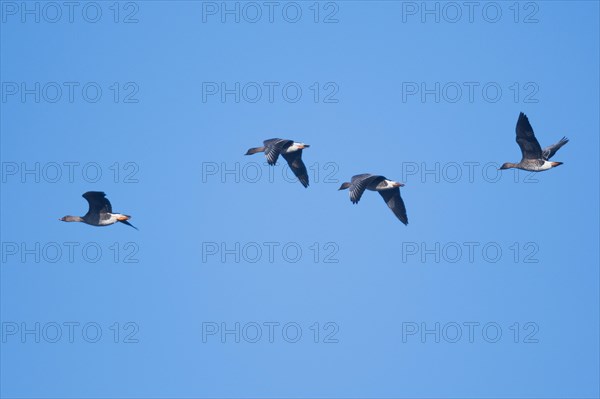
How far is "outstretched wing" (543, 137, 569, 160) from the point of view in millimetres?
52969

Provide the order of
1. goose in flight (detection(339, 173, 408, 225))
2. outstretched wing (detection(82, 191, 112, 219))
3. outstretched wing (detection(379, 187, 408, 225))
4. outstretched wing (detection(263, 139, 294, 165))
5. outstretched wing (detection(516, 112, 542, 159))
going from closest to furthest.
→ outstretched wing (detection(82, 191, 112, 219)) < outstretched wing (detection(263, 139, 294, 165)) < goose in flight (detection(339, 173, 408, 225)) < outstretched wing (detection(516, 112, 542, 159)) < outstretched wing (detection(379, 187, 408, 225))

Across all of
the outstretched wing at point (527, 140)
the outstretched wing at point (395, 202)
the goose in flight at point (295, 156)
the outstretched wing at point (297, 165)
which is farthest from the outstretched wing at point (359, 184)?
the outstretched wing at point (527, 140)

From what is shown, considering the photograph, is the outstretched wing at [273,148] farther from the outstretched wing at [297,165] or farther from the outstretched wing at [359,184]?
the outstretched wing at [359,184]

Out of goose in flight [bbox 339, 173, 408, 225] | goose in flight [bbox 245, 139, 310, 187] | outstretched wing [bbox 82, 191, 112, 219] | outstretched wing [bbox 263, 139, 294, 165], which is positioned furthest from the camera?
goose in flight [bbox 245, 139, 310, 187]

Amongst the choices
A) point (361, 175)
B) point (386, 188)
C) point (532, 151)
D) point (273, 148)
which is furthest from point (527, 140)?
point (273, 148)

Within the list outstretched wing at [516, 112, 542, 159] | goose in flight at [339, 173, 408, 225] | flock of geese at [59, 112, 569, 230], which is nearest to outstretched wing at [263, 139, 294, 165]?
flock of geese at [59, 112, 569, 230]

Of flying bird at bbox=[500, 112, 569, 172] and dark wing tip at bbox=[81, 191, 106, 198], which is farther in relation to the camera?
flying bird at bbox=[500, 112, 569, 172]

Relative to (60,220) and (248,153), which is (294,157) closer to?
(248,153)

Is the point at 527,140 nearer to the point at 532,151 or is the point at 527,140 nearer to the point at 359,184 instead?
the point at 532,151

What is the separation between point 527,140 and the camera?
5150cm

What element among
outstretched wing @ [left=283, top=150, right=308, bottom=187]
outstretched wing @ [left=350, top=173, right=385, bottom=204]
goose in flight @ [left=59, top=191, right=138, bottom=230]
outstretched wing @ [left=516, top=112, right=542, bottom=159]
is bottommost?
goose in flight @ [left=59, top=191, right=138, bottom=230]

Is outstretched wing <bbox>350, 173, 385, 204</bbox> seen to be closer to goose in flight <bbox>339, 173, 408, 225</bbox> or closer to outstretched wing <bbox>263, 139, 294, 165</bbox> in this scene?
goose in flight <bbox>339, 173, 408, 225</bbox>

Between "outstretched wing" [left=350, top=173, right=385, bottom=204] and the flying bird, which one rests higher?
the flying bird

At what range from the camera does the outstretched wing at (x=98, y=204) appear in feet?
162
